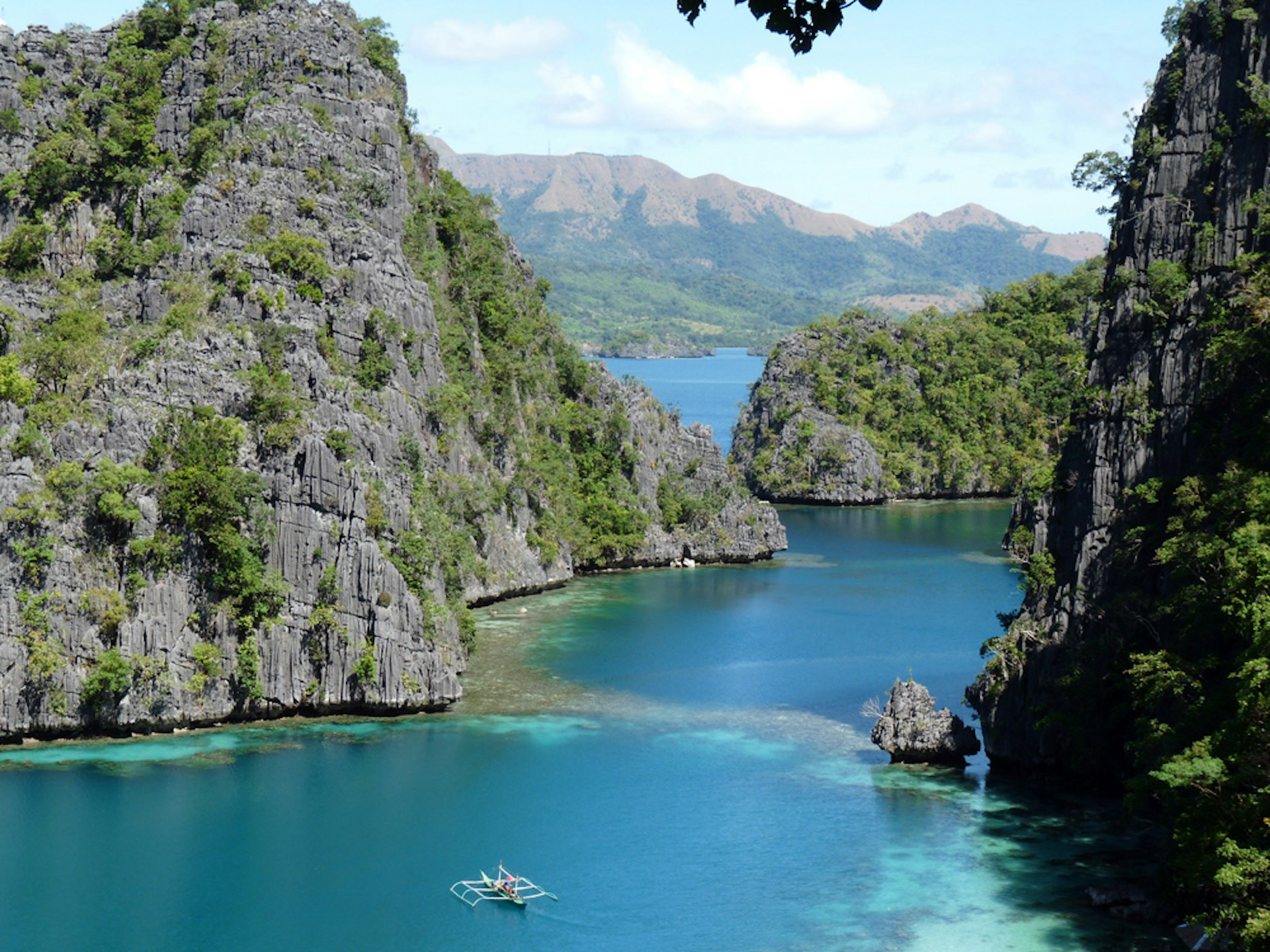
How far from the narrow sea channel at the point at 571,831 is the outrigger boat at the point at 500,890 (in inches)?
16.4

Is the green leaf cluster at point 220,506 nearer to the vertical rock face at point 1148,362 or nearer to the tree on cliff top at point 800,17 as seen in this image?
the vertical rock face at point 1148,362

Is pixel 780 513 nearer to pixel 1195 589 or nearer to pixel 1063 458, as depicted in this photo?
pixel 1063 458

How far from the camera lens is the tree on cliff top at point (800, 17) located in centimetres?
1207

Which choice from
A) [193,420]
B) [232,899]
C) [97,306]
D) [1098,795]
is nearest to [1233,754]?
[1098,795]

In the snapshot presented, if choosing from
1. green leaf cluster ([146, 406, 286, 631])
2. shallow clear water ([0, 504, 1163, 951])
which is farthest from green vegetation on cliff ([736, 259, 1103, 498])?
green leaf cluster ([146, 406, 286, 631])

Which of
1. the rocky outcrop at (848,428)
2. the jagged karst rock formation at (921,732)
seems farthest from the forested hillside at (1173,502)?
the rocky outcrop at (848,428)

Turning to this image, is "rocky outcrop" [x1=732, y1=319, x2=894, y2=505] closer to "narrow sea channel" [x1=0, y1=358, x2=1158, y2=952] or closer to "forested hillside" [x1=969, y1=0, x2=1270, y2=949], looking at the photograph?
"narrow sea channel" [x1=0, y1=358, x2=1158, y2=952]

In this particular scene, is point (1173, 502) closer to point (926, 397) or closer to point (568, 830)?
point (568, 830)

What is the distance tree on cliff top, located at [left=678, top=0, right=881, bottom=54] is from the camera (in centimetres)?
1207

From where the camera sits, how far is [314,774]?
47375 millimetres

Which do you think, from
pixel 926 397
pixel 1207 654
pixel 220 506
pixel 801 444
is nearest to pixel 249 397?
pixel 220 506

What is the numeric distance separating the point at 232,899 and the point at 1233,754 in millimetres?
25903

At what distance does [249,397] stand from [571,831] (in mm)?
22270

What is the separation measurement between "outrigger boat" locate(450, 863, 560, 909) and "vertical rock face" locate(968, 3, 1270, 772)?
17.3 meters
